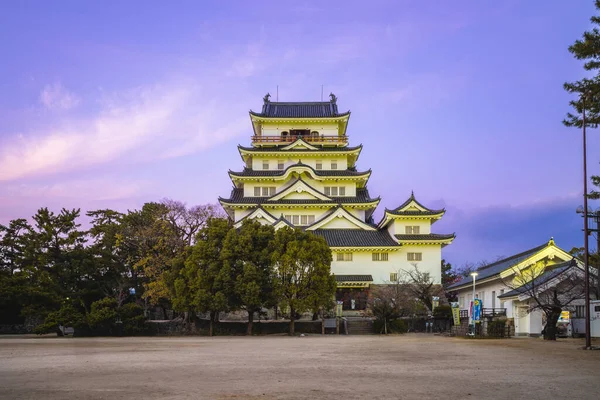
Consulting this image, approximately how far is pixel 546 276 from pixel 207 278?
2024 centimetres

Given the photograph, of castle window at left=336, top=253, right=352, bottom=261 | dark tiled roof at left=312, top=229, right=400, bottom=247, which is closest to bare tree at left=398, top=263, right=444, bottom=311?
dark tiled roof at left=312, top=229, right=400, bottom=247

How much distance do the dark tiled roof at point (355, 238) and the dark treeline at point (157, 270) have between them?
40.8ft

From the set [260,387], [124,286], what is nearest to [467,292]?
[124,286]

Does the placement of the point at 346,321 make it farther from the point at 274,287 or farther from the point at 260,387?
the point at 260,387

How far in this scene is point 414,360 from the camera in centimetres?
1742

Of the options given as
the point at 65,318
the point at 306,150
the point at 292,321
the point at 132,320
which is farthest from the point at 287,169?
the point at 65,318

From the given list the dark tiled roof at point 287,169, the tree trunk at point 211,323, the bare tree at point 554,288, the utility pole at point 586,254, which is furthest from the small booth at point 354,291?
the utility pole at point 586,254

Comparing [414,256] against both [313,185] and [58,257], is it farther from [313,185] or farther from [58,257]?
[58,257]

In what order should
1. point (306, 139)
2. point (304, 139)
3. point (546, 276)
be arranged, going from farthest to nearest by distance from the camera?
1. point (306, 139)
2. point (304, 139)
3. point (546, 276)

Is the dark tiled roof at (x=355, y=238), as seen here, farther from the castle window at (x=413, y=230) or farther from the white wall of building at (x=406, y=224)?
the castle window at (x=413, y=230)

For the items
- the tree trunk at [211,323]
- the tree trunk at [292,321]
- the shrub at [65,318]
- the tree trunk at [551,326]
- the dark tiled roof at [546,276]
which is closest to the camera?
the tree trunk at [551,326]

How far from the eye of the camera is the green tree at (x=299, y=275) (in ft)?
121

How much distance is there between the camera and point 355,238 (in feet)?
175

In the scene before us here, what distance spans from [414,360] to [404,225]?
37108mm
